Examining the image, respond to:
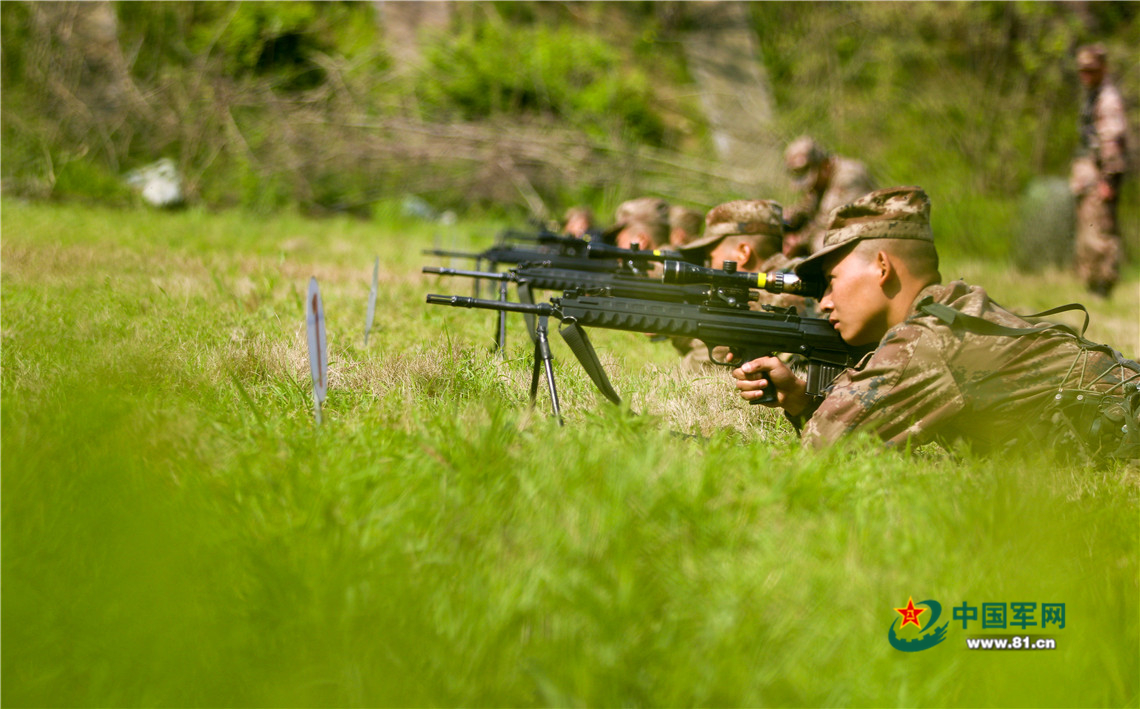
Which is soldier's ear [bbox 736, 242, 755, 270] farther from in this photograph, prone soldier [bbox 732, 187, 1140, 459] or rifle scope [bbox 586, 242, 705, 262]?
prone soldier [bbox 732, 187, 1140, 459]

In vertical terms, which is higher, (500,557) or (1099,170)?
(1099,170)

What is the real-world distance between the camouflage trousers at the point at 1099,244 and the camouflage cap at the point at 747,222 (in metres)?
7.13

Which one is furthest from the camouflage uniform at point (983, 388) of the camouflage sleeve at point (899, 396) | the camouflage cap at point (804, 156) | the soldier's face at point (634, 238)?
the camouflage cap at point (804, 156)

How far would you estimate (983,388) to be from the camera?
10.0ft

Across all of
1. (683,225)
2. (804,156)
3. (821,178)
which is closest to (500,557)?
(683,225)

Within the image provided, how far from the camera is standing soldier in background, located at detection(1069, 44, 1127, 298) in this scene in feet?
32.1

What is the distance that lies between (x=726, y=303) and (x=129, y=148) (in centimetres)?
1233

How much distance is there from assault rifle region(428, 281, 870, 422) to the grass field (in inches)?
14.8

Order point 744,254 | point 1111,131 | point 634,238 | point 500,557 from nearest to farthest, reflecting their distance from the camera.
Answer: point 500,557 → point 744,254 → point 634,238 → point 1111,131

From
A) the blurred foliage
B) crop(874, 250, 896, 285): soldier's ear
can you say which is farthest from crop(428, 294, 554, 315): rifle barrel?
the blurred foliage

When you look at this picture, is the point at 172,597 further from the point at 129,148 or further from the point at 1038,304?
the point at 129,148

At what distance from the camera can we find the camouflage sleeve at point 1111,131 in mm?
9773

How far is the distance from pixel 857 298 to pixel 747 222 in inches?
78.3

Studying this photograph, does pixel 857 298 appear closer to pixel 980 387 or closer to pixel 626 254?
pixel 980 387
